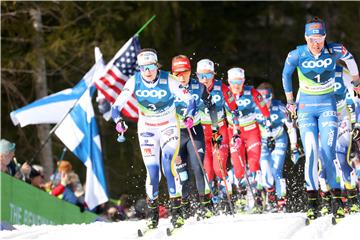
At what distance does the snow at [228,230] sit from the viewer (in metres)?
13.4

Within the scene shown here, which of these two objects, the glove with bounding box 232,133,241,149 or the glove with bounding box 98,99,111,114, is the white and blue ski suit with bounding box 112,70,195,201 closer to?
the glove with bounding box 232,133,241,149

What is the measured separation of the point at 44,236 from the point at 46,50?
14253mm

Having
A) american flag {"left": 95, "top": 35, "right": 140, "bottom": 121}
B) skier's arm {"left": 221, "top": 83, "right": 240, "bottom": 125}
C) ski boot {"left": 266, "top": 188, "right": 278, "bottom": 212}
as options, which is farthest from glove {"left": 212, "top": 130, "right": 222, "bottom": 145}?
american flag {"left": 95, "top": 35, "right": 140, "bottom": 121}

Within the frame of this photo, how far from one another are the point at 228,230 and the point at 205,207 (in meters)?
2.49

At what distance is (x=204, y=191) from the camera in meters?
16.6

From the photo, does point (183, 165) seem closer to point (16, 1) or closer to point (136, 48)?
point (136, 48)

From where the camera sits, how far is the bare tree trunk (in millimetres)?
28750

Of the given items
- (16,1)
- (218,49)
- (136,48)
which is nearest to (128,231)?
(136,48)

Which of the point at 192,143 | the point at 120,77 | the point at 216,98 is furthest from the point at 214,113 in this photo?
the point at 120,77

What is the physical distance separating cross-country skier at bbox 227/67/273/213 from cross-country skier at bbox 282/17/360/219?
395 centimetres

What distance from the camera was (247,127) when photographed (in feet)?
64.0

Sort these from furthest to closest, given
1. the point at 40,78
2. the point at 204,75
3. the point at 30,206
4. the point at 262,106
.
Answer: the point at 40,78 < the point at 30,206 < the point at 262,106 < the point at 204,75

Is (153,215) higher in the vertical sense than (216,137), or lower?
lower

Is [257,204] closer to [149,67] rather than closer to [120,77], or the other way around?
[120,77]
